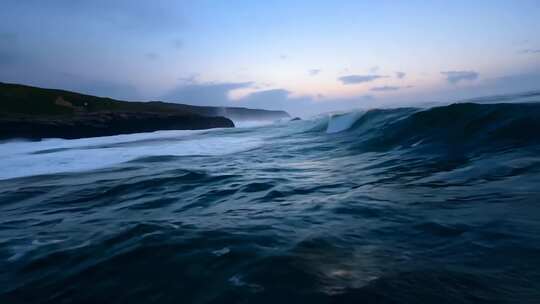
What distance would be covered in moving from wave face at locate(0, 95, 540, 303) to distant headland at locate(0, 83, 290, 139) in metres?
33.4

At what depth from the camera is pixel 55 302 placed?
3119 mm

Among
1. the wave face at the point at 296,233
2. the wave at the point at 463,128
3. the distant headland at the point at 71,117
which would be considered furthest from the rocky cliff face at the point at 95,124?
the wave at the point at 463,128

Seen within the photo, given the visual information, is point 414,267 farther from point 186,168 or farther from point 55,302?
point 186,168

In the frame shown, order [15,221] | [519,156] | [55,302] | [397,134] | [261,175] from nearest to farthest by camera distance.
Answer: [55,302] < [15,221] < [519,156] < [261,175] < [397,134]

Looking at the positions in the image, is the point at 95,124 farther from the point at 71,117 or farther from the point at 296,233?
the point at 296,233

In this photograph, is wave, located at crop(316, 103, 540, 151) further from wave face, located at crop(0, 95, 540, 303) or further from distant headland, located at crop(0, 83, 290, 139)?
distant headland, located at crop(0, 83, 290, 139)

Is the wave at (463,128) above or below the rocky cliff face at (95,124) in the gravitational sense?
below

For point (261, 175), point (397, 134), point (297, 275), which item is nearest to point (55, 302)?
point (297, 275)

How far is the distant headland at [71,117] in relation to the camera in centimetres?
3762

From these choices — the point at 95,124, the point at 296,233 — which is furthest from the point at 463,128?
the point at 95,124

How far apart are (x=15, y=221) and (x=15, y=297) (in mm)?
3670

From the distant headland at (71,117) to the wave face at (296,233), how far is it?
33.4m

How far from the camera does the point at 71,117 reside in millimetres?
44125

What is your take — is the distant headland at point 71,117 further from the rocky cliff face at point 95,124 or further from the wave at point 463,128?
the wave at point 463,128
